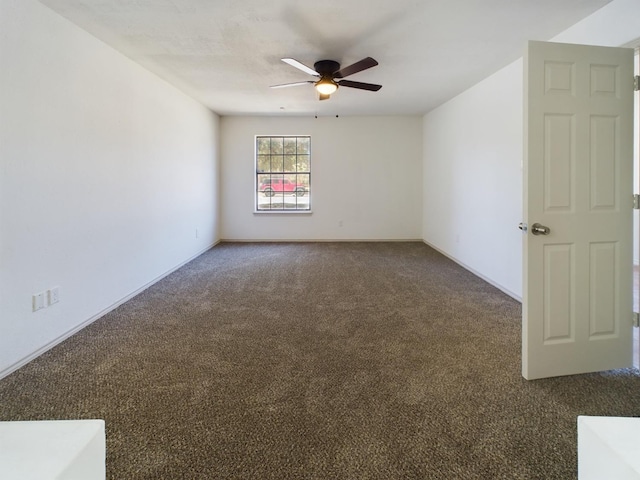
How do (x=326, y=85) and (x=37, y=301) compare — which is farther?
(x=326, y=85)

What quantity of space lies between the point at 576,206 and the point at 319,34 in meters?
2.42

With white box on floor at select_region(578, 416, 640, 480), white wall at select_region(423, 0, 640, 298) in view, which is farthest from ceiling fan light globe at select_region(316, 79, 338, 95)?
white box on floor at select_region(578, 416, 640, 480)

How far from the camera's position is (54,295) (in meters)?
2.45

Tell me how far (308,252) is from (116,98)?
3.55 m

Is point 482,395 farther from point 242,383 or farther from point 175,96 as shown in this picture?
point 175,96

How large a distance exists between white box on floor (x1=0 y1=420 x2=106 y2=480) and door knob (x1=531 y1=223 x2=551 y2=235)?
214 centimetres

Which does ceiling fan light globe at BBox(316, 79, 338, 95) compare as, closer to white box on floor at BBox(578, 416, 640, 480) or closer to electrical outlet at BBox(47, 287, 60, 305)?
electrical outlet at BBox(47, 287, 60, 305)

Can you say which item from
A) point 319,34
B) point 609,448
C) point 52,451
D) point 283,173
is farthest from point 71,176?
point 283,173

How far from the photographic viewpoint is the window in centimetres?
674

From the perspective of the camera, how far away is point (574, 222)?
192 cm

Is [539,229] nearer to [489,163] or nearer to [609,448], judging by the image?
[609,448]

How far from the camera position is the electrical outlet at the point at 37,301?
228 centimetres

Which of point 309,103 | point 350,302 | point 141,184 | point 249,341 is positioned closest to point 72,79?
point 141,184

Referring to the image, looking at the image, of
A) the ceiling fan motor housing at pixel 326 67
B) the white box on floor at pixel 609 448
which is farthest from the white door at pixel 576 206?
the ceiling fan motor housing at pixel 326 67
